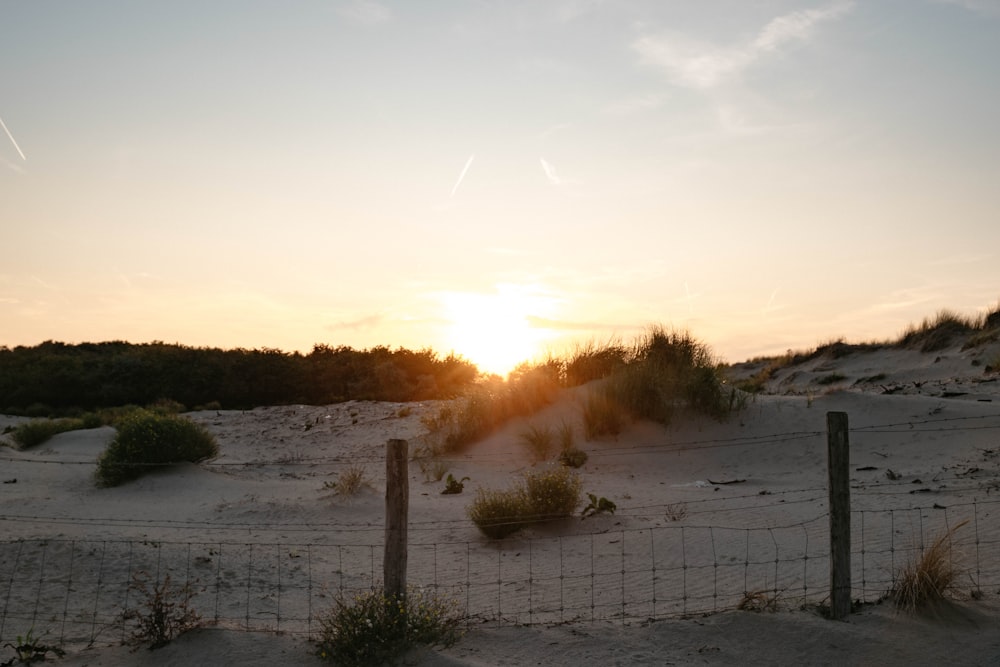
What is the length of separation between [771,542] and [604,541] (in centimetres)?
213

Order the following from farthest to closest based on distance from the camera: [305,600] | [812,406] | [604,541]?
1. [812,406]
2. [604,541]
3. [305,600]

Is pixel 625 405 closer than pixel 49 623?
No

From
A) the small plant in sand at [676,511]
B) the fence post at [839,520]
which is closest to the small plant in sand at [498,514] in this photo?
the small plant in sand at [676,511]

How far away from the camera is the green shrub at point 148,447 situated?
16.5 m

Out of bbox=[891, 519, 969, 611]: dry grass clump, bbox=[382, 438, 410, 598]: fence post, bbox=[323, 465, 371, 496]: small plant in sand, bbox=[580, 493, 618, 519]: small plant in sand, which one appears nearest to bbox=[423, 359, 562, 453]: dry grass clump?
bbox=[323, 465, 371, 496]: small plant in sand

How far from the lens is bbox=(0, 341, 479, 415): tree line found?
33.0 m

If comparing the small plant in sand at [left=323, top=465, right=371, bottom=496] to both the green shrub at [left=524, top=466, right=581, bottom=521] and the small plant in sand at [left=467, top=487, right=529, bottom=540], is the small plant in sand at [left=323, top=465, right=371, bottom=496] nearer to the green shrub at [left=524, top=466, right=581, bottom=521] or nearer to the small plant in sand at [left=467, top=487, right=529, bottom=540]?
the small plant in sand at [left=467, top=487, right=529, bottom=540]

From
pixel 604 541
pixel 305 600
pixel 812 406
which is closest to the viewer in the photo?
pixel 305 600

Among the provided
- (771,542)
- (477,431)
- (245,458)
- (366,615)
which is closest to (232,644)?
(366,615)

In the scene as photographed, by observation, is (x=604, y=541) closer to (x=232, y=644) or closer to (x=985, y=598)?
(x=985, y=598)

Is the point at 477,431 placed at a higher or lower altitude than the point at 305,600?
higher

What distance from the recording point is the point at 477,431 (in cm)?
2038

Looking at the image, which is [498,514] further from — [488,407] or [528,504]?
[488,407]

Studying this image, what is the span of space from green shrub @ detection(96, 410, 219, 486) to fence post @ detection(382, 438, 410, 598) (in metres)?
10.6
